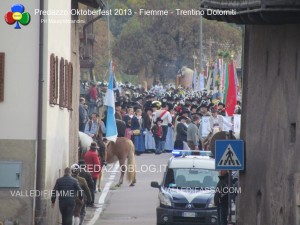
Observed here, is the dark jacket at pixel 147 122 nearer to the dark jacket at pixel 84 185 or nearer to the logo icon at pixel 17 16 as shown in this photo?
the dark jacket at pixel 84 185

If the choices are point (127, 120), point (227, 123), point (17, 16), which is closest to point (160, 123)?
point (127, 120)

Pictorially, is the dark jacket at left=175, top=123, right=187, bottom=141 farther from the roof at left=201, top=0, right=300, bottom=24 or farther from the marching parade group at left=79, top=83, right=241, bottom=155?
the roof at left=201, top=0, right=300, bottom=24

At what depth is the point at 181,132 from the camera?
48.0m

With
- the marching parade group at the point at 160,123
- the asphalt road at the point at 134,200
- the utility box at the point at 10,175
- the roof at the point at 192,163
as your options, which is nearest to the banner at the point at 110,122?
the asphalt road at the point at 134,200

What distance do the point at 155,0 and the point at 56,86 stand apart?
59920 mm

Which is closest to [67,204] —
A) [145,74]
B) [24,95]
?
[24,95]

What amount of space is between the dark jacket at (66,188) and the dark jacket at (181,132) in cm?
1818

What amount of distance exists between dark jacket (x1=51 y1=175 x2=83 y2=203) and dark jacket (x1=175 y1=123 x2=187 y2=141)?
18.2 metres

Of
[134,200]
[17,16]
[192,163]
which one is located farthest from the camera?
[134,200]

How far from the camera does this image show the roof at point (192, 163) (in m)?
32.7

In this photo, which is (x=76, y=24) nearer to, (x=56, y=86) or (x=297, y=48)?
(x=56, y=86)

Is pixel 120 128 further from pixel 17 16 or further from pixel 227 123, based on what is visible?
pixel 17 16

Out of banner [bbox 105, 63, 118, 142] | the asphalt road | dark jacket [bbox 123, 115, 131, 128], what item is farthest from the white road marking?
dark jacket [bbox 123, 115, 131, 128]

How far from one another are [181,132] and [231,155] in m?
20.1
